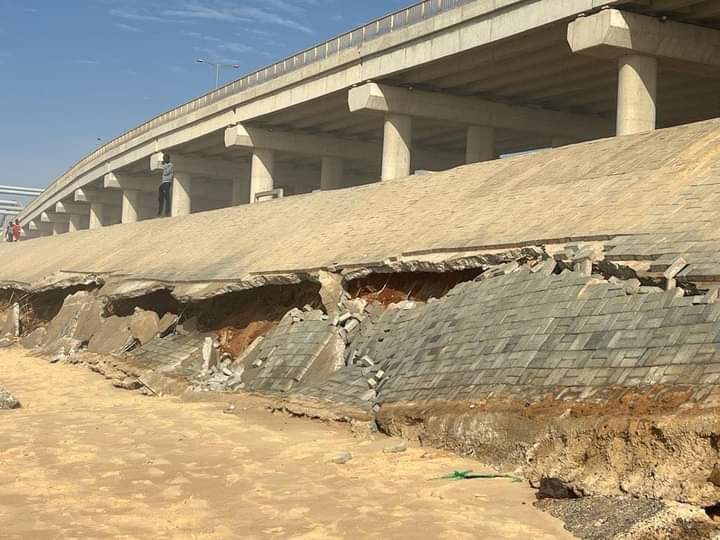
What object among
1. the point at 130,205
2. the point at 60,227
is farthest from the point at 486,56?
the point at 60,227

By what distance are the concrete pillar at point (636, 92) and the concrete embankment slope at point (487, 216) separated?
5592 mm

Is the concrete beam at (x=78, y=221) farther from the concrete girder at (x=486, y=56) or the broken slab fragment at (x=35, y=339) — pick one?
the concrete girder at (x=486, y=56)

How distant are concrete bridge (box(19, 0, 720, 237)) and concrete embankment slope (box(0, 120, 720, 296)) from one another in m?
6.20

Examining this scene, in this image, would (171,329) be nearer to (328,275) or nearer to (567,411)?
(328,275)

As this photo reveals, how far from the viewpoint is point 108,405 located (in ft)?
51.3

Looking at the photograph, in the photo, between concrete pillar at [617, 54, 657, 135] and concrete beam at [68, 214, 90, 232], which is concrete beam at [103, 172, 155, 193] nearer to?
concrete beam at [68, 214, 90, 232]

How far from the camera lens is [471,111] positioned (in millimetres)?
31078

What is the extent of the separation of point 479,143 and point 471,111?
1.21m

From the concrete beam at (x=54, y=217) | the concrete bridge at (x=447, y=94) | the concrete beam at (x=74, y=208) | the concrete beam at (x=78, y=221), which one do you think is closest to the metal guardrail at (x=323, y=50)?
the concrete bridge at (x=447, y=94)

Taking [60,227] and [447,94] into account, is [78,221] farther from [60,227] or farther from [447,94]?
[447,94]

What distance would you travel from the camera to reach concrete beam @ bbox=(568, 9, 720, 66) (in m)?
21.8

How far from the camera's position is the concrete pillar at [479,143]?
31469 mm

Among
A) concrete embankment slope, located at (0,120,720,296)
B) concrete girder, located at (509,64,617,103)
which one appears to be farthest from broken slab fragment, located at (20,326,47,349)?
concrete girder, located at (509,64,617,103)

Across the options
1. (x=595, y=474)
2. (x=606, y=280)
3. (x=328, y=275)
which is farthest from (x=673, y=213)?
(x=328, y=275)
